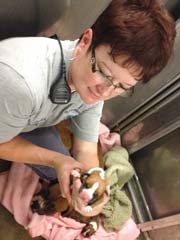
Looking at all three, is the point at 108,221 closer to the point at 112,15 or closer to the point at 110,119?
the point at 110,119

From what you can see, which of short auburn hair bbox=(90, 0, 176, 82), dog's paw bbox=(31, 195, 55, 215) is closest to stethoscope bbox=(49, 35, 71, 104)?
short auburn hair bbox=(90, 0, 176, 82)

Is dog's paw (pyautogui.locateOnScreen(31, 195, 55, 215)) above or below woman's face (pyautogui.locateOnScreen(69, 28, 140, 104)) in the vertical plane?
below

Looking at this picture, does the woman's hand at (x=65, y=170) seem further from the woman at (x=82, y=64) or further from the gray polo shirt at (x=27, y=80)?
the gray polo shirt at (x=27, y=80)

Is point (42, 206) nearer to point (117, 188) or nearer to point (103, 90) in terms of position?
point (117, 188)

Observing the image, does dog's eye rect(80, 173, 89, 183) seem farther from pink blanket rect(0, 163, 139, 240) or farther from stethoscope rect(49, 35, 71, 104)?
pink blanket rect(0, 163, 139, 240)

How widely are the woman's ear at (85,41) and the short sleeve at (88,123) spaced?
0.25 m

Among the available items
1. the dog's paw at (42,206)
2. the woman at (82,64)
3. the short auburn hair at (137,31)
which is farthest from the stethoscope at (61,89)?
the dog's paw at (42,206)

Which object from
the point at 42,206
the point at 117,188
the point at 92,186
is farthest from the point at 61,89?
the point at 117,188

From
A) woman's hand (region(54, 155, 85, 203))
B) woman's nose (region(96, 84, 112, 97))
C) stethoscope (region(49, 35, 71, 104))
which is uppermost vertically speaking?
stethoscope (region(49, 35, 71, 104))

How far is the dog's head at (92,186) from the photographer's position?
3.04 feet

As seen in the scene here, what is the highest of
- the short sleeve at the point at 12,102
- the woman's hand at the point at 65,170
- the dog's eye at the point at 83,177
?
the short sleeve at the point at 12,102

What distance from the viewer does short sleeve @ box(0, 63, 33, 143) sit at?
30.9 inches

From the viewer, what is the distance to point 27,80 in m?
0.80

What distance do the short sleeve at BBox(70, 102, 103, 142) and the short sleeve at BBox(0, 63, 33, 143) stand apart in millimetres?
212
